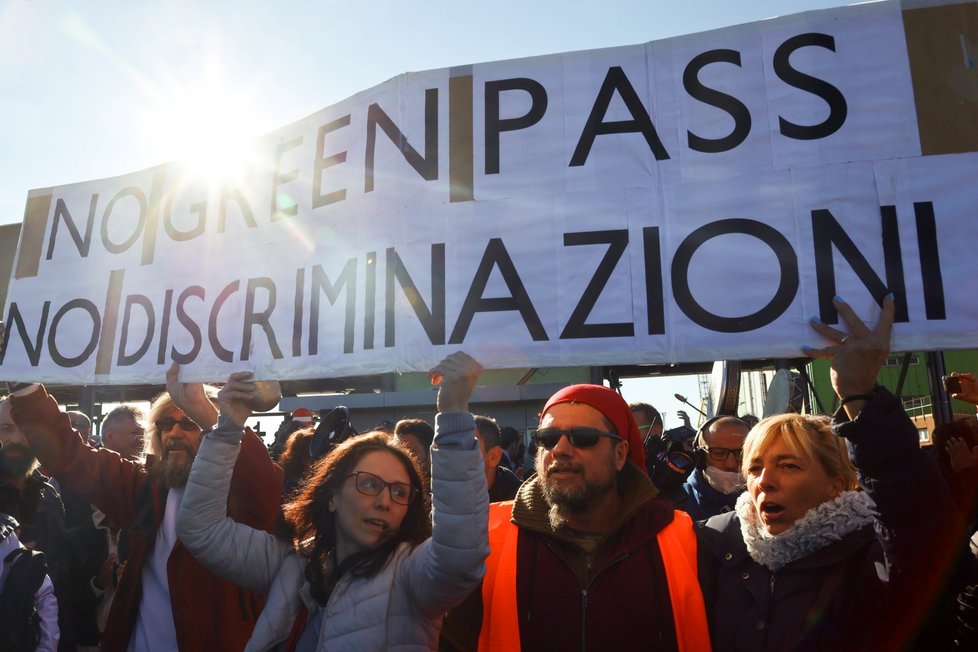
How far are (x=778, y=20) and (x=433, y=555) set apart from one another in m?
2.09

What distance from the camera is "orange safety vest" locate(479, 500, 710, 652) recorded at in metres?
2.00

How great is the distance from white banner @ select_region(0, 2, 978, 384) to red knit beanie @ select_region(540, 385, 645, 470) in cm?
14

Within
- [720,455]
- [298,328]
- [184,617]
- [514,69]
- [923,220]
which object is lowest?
[184,617]

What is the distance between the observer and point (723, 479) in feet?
12.4

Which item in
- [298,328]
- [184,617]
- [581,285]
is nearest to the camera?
[581,285]

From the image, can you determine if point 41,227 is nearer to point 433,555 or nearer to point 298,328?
point 298,328

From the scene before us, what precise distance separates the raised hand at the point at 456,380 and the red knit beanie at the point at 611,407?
389 mm

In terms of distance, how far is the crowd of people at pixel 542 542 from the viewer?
1.82 metres

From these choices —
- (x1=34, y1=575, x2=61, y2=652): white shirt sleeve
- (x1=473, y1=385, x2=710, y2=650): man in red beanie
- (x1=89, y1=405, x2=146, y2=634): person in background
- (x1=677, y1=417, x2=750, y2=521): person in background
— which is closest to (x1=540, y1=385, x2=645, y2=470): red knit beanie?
(x1=473, y1=385, x2=710, y2=650): man in red beanie

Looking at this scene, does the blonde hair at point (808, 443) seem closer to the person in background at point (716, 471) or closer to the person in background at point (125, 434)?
the person in background at point (716, 471)

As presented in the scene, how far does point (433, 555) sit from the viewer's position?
1946 millimetres

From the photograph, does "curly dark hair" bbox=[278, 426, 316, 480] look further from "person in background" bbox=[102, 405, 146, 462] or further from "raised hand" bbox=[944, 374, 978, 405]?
"raised hand" bbox=[944, 374, 978, 405]

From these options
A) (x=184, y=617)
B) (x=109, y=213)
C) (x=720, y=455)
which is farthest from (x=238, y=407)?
(x=720, y=455)

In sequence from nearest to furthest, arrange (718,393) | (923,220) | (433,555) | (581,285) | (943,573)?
(943,573) < (433,555) < (923,220) < (581,285) < (718,393)
